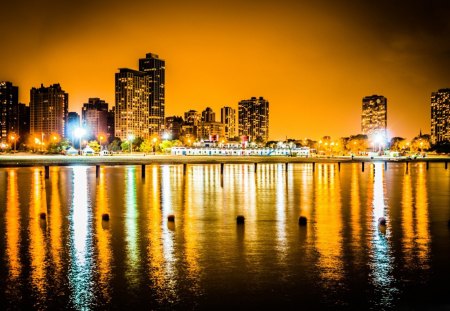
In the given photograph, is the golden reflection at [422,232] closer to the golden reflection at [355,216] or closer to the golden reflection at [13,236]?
the golden reflection at [355,216]

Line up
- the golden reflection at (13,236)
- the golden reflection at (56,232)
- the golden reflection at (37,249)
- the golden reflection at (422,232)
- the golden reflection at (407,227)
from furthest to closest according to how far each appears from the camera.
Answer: the golden reflection at (407,227), the golden reflection at (422,232), the golden reflection at (56,232), the golden reflection at (13,236), the golden reflection at (37,249)

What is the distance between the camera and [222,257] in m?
15.1

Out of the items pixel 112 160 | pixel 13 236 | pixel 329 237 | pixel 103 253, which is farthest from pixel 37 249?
pixel 112 160

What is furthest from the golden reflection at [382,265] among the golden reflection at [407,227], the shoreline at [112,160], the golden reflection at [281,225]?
the shoreline at [112,160]

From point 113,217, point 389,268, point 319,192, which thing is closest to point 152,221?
point 113,217

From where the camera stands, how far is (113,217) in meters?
24.0

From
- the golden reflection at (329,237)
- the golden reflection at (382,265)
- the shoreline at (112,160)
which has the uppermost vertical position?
the shoreline at (112,160)

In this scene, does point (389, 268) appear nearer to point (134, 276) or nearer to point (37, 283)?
point (134, 276)

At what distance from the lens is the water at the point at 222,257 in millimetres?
11023

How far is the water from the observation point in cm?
1102

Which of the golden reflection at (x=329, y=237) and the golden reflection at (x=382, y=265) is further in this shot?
the golden reflection at (x=329, y=237)

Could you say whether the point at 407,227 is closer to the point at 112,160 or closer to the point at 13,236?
the point at 13,236

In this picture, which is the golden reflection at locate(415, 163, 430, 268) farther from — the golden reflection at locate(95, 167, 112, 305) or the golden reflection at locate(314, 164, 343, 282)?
the golden reflection at locate(95, 167, 112, 305)

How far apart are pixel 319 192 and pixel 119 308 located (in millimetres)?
29644
